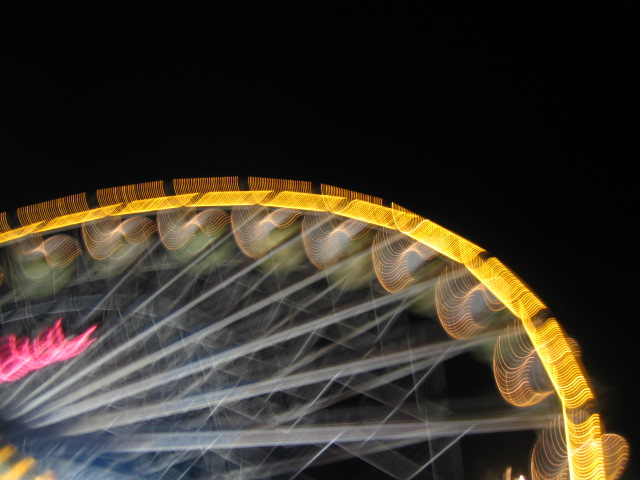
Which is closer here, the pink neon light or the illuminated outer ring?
the illuminated outer ring

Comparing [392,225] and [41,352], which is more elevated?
[392,225]

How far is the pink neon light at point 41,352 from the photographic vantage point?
274 inches

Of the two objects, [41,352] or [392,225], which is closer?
[392,225]

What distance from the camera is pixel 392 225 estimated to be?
655cm

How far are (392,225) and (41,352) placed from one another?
139 inches

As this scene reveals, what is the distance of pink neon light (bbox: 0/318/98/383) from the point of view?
6969mm

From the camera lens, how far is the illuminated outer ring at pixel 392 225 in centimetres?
443

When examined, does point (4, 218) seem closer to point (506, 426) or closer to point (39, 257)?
point (39, 257)

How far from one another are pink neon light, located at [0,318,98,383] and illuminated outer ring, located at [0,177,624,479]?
1054 millimetres

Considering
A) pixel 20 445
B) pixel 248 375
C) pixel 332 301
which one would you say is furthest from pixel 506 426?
pixel 20 445

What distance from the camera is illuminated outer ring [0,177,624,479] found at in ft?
14.5

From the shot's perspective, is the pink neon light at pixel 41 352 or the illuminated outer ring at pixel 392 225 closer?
the illuminated outer ring at pixel 392 225

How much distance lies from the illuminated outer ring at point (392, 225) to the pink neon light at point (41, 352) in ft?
3.46

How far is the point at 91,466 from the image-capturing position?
20.1ft
